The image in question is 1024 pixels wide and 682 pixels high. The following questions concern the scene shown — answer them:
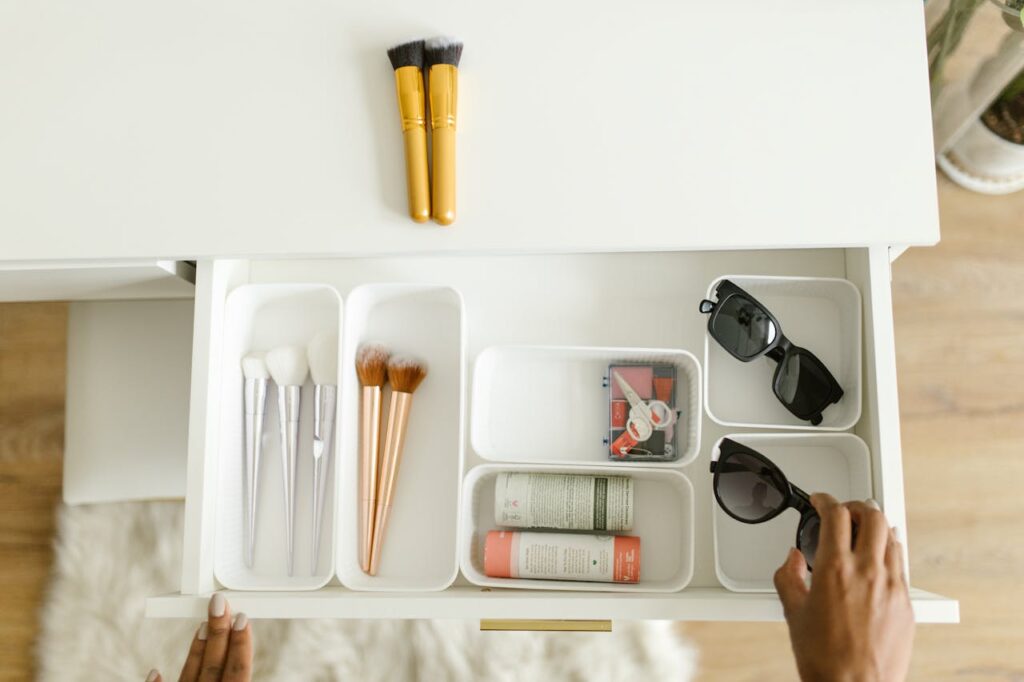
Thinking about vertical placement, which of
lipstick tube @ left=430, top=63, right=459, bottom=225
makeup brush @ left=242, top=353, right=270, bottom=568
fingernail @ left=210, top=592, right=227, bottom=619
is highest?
lipstick tube @ left=430, top=63, right=459, bottom=225

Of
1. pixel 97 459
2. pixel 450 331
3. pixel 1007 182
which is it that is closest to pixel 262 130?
pixel 450 331

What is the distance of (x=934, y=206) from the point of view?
68cm

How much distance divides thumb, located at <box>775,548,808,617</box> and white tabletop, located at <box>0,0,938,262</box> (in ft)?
0.92

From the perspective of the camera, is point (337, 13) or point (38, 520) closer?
point (337, 13)

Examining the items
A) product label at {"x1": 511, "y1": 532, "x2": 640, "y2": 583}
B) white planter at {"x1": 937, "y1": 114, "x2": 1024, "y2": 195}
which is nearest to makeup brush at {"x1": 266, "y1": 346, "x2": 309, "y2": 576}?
product label at {"x1": 511, "y1": 532, "x2": 640, "y2": 583}

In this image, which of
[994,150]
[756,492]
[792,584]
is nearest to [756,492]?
[756,492]

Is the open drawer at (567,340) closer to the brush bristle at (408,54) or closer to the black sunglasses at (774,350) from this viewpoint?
the black sunglasses at (774,350)

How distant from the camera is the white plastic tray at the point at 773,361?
2.61 feet

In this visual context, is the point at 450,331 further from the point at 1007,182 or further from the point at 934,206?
the point at 1007,182

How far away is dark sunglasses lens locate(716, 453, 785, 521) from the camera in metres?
0.74

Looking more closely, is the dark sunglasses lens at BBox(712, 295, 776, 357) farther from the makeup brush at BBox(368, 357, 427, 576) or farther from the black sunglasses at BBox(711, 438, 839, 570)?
the makeup brush at BBox(368, 357, 427, 576)

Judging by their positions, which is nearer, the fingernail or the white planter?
the fingernail

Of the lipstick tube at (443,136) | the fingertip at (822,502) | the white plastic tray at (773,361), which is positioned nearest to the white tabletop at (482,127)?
the lipstick tube at (443,136)

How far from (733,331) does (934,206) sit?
21 cm
